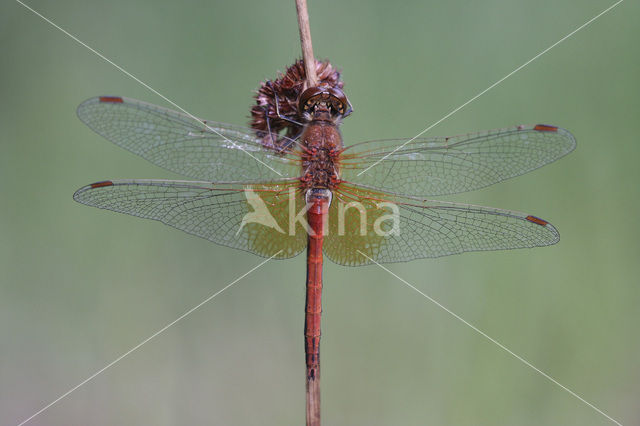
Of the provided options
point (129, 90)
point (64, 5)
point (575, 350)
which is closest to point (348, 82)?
point (129, 90)

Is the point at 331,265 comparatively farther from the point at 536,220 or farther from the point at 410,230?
the point at 536,220

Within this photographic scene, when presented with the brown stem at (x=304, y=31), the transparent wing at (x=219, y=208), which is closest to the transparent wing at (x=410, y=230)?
the transparent wing at (x=219, y=208)

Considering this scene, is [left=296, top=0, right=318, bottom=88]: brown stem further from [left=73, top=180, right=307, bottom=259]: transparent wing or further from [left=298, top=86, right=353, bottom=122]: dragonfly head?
A: [left=73, top=180, right=307, bottom=259]: transparent wing

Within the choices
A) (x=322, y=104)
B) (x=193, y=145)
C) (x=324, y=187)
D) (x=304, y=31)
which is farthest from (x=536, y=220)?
(x=193, y=145)

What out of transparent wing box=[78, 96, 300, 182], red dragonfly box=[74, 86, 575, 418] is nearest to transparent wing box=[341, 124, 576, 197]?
red dragonfly box=[74, 86, 575, 418]

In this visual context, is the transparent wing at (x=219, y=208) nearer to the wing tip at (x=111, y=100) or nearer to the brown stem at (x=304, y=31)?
the wing tip at (x=111, y=100)

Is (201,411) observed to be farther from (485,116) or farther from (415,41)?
(415,41)
